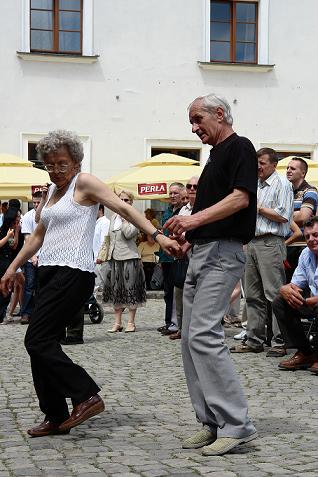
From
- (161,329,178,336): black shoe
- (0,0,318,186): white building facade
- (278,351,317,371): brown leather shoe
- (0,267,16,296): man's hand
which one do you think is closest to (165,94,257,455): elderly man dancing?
(0,267,16,296): man's hand

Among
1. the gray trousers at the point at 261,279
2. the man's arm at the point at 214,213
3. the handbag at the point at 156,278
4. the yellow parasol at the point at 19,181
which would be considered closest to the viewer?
the man's arm at the point at 214,213

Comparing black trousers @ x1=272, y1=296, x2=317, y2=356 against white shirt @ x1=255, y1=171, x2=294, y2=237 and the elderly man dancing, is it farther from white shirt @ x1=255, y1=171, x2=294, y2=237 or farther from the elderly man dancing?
the elderly man dancing

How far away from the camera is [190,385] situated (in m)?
6.45

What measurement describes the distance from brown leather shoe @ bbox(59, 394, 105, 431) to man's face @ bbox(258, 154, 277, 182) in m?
4.71

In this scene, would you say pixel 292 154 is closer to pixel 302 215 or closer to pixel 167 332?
pixel 167 332

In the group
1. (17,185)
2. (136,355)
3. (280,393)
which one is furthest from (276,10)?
(280,393)

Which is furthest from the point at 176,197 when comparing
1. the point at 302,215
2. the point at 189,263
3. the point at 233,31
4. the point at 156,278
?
the point at 233,31

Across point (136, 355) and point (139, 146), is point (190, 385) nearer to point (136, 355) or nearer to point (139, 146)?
point (136, 355)

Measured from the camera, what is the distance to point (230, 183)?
622 cm

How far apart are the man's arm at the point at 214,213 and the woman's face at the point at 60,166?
3.66 ft

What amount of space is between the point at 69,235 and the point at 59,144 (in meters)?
0.59

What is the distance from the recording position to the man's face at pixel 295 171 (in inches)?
469

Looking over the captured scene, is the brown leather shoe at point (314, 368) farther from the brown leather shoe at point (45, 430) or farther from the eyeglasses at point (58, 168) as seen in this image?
the eyeglasses at point (58, 168)

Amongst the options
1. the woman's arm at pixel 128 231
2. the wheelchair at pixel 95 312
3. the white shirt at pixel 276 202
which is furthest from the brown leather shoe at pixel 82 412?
the wheelchair at pixel 95 312
